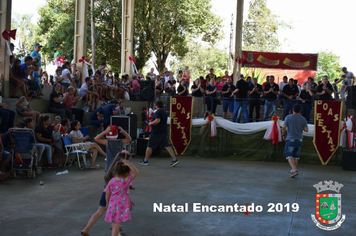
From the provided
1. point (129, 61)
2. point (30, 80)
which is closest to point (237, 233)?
point (30, 80)

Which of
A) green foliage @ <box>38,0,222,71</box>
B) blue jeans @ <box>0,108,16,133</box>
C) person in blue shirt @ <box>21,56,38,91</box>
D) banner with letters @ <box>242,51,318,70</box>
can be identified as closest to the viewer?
blue jeans @ <box>0,108,16,133</box>

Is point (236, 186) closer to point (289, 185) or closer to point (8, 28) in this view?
point (289, 185)

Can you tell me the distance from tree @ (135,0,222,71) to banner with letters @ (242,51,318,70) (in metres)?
14.1

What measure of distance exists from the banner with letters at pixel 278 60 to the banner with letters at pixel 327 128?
241 inches

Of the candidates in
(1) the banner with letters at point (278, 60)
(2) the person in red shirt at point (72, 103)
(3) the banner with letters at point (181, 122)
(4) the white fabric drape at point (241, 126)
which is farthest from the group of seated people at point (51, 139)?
(1) the banner with letters at point (278, 60)

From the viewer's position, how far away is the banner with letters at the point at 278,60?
753 inches

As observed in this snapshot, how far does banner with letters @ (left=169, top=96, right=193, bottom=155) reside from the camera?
14.5 meters

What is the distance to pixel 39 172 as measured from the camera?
1082 centimetres

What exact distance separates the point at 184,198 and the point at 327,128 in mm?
6572

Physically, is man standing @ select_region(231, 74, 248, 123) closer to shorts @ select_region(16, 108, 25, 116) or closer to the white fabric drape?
the white fabric drape

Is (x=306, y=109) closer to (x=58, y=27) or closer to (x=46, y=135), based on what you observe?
(x=46, y=135)

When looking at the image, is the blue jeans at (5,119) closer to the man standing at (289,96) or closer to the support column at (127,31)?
the man standing at (289,96)

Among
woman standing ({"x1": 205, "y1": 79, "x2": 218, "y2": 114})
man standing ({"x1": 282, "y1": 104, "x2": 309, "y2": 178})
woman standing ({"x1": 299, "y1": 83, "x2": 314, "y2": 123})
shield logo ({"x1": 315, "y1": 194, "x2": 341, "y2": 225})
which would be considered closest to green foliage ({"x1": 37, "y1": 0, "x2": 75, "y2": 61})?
woman standing ({"x1": 205, "y1": 79, "x2": 218, "y2": 114})

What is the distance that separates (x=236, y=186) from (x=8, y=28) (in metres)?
8.32
